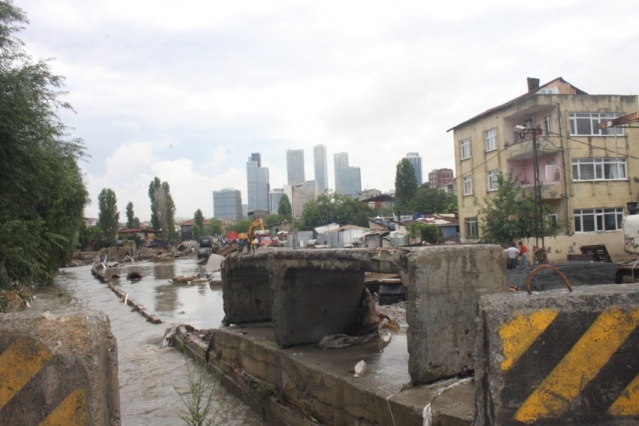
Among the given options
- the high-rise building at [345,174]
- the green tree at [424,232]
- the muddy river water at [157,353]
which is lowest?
the muddy river water at [157,353]

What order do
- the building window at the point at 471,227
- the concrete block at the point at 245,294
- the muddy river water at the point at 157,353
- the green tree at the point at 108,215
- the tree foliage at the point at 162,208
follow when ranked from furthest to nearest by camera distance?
1. the tree foliage at the point at 162,208
2. the green tree at the point at 108,215
3. the building window at the point at 471,227
4. the concrete block at the point at 245,294
5. the muddy river water at the point at 157,353

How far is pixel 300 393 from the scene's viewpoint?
5293mm

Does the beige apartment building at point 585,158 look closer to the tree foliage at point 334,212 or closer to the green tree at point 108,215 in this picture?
the tree foliage at point 334,212

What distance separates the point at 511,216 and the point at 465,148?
24.5 feet

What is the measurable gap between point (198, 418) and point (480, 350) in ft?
6.67

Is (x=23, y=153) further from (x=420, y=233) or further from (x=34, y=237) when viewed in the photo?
(x=420, y=233)

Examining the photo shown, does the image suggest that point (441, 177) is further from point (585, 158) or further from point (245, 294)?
point (245, 294)

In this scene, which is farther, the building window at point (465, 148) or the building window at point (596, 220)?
the building window at point (465, 148)

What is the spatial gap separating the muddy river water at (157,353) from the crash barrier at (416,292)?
1.32 metres

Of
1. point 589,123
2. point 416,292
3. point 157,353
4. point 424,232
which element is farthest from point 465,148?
point 416,292

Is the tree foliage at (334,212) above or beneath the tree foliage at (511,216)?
above

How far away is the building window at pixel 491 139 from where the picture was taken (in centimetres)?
3058

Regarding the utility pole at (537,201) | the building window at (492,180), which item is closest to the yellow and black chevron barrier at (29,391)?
the utility pole at (537,201)

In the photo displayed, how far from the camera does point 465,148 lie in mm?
33469
